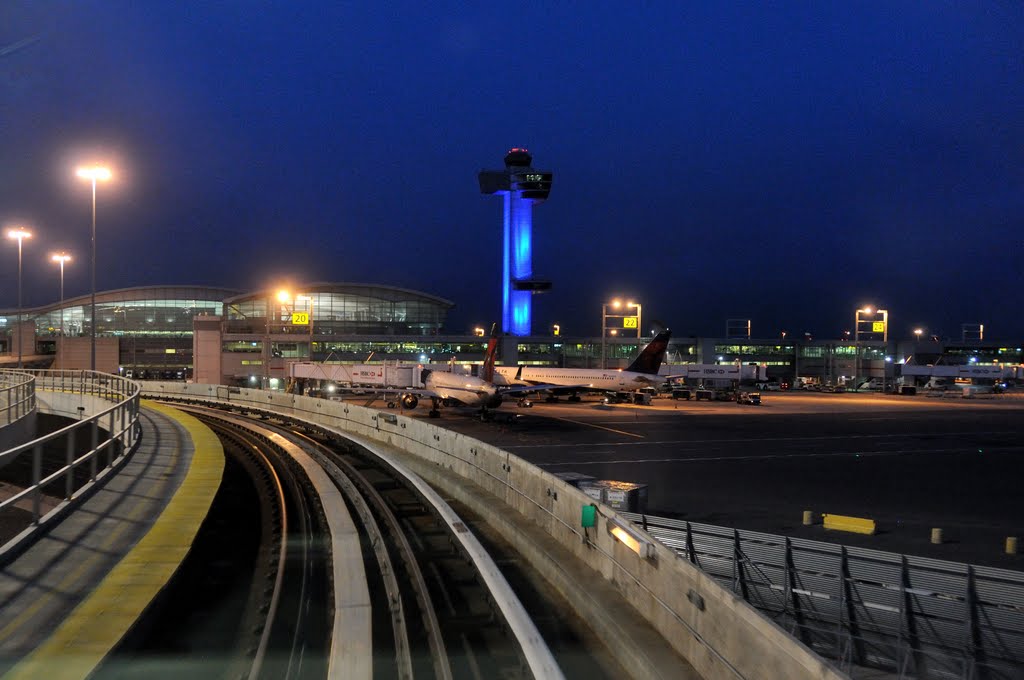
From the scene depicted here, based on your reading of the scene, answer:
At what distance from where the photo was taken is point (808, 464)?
93.1 feet

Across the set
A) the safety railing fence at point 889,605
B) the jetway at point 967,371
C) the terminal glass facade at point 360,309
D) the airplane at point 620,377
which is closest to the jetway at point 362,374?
the airplane at point 620,377

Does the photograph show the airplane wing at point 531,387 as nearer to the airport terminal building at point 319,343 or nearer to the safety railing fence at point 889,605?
the airport terminal building at point 319,343

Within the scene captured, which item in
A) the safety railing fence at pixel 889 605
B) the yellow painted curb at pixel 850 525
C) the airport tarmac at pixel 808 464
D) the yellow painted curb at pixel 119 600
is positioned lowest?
the airport tarmac at pixel 808 464

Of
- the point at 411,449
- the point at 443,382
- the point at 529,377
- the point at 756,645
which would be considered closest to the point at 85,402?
the point at 411,449

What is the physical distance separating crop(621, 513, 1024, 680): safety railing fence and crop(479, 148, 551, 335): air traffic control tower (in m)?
116

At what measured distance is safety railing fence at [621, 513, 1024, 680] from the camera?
923cm

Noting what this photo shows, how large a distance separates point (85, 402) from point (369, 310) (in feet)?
278

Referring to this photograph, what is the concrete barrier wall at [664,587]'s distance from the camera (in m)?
5.49

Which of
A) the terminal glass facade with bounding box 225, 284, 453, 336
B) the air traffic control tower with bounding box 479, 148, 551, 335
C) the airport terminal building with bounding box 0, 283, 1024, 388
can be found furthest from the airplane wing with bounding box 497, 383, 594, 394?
the air traffic control tower with bounding box 479, 148, 551, 335

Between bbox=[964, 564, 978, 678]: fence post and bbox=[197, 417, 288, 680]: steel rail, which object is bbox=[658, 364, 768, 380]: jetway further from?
bbox=[964, 564, 978, 678]: fence post

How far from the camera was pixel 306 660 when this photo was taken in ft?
24.1

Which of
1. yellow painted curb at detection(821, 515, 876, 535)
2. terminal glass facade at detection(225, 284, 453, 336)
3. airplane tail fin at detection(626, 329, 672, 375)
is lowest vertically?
yellow painted curb at detection(821, 515, 876, 535)

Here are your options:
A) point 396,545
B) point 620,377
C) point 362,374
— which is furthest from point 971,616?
point 362,374

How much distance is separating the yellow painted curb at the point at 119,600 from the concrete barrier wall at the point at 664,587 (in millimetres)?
5561
